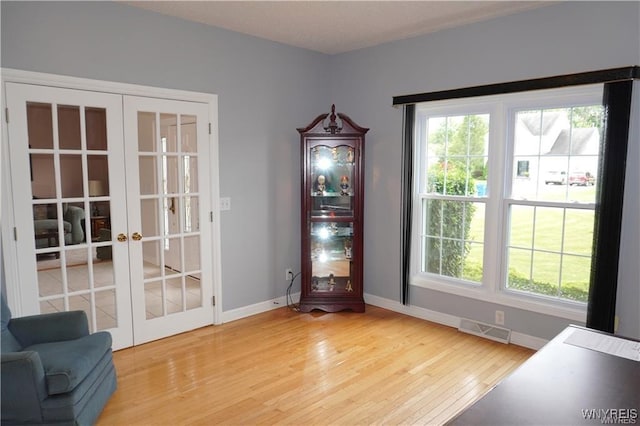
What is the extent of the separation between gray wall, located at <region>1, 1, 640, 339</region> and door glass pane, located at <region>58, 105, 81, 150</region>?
26 cm

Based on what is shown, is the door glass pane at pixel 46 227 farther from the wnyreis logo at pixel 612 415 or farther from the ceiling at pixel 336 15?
the wnyreis logo at pixel 612 415

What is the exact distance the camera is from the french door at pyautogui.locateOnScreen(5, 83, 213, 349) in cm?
314

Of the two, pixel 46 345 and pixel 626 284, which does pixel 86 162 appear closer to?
pixel 46 345

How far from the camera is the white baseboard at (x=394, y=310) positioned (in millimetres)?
3727

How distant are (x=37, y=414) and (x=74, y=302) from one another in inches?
52.3

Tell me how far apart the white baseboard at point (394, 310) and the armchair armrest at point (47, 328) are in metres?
1.61

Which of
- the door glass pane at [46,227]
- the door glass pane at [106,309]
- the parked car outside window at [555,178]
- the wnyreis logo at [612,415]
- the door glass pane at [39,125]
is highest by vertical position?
the door glass pane at [39,125]

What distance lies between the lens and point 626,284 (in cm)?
316

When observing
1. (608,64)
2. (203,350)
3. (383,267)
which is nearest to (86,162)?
(203,350)

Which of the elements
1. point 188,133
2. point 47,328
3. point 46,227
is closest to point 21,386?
point 47,328

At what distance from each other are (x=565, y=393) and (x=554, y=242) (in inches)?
94.7

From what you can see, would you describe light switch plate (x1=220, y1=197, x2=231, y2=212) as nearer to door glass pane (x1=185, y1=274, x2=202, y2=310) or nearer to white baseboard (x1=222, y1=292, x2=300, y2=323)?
door glass pane (x1=185, y1=274, x2=202, y2=310)

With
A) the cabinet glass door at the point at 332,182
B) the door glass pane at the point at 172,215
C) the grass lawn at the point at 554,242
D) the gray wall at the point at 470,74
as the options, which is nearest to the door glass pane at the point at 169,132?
the door glass pane at the point at 172,215

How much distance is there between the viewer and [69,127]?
3.26 m
